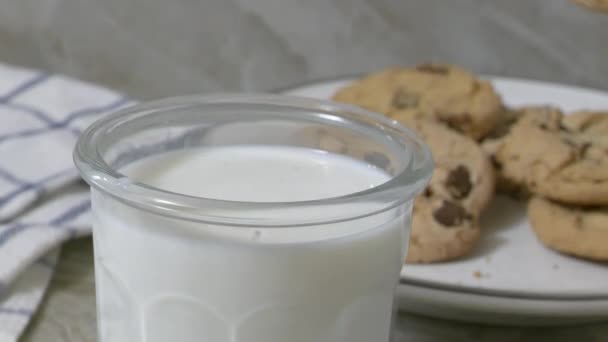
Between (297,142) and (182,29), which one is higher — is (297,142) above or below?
above

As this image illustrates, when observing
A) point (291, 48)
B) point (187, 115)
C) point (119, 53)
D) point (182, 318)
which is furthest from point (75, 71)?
point (182, 318)

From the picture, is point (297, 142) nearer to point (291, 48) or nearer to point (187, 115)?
point (187, 115)

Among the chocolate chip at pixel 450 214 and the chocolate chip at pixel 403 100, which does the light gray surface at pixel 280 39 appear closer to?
the chocolate chip at pixel 403 100

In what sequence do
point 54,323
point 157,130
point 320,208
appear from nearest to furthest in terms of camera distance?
point 320,208, point 157,130, point 54,323

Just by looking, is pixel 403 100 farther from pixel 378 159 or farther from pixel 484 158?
pixel 378 159

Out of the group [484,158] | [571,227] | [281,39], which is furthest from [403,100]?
[281,39]

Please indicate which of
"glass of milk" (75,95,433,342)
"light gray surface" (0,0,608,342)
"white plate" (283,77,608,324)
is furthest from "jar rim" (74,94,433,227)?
"light gray surface" (0,0,608,342)

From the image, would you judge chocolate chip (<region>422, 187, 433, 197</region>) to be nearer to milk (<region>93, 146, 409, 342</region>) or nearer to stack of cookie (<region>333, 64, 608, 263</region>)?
stack of cookie (<region>333, 64, 608, 263</region>)
